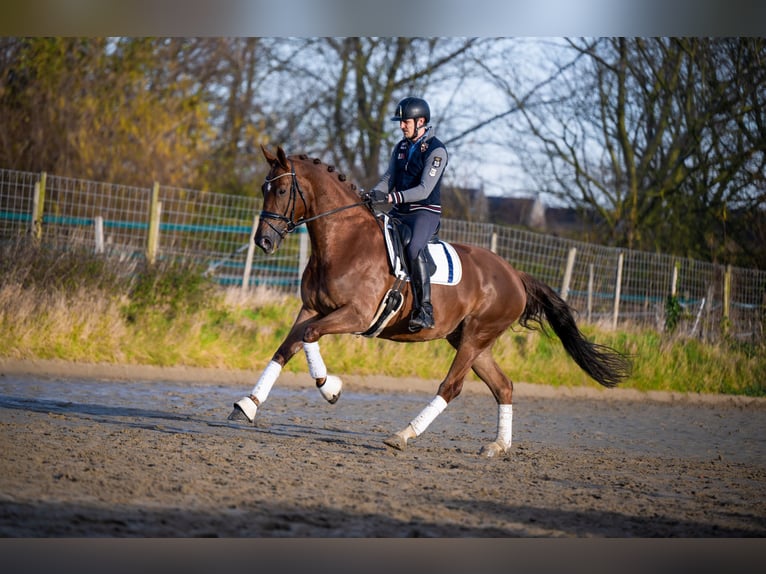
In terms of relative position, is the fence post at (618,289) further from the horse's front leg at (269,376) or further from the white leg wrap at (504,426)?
the horse's front leg at (269,376)

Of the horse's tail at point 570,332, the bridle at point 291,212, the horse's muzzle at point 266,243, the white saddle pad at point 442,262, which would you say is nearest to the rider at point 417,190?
the white saddle pad at point 442,262

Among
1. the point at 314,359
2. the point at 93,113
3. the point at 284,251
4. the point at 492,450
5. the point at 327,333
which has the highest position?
the point at 93,113

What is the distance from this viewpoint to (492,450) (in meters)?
7.12

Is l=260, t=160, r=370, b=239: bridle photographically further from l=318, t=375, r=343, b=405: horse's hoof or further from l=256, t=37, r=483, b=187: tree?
l=256, t=37, r=483, b=187: tree

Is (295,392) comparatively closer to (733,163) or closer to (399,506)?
(399,506)

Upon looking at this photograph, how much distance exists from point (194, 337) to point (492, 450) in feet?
18.0

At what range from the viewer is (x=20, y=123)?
18.9 metres

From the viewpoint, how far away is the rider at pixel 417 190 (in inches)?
290

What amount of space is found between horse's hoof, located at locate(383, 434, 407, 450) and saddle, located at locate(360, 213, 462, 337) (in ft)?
2.87

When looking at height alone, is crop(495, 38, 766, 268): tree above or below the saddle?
above

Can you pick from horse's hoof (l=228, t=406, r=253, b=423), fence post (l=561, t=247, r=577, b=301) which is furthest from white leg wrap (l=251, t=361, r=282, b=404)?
fence post (l=561, t=247, r=577, b=301)

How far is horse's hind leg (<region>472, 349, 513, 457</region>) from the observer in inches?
289

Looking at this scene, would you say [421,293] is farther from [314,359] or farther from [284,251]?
[284,251]

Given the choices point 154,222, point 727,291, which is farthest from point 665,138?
point 154,222
